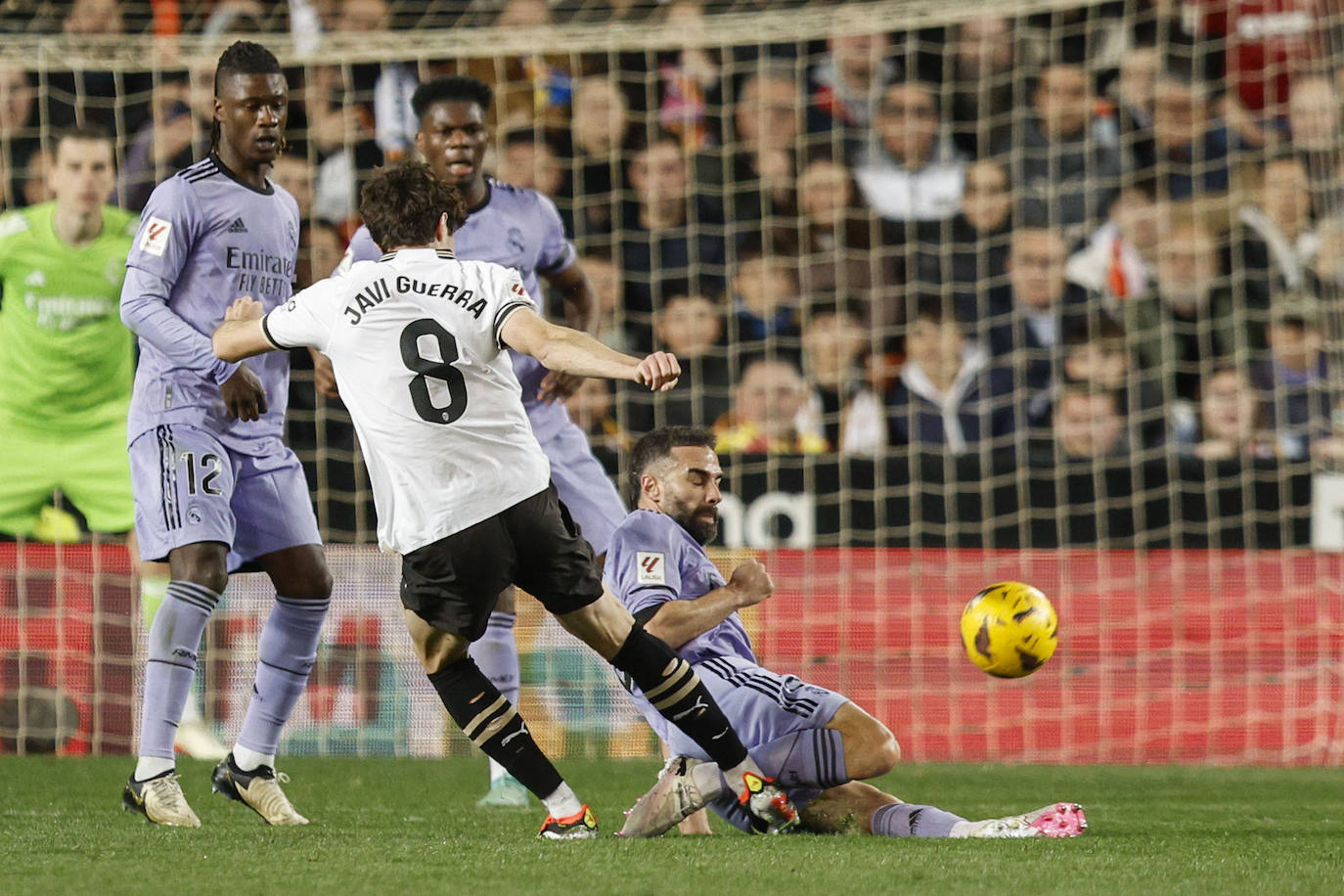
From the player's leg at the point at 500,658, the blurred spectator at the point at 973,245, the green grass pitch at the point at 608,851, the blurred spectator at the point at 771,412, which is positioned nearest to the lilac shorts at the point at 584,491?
the player's leg at the point at 500,658

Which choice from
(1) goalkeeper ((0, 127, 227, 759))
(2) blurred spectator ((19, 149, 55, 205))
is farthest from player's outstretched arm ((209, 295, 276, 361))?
(2) blurred spectator ((19, 149, 55, 205))

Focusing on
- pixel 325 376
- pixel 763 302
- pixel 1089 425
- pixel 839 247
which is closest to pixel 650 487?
pixel 325 376

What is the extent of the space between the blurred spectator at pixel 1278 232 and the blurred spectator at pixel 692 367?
286 centimetres

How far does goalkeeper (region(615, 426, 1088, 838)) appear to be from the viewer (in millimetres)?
4352

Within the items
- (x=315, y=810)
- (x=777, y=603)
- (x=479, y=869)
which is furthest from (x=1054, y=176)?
(x=479, y=869)

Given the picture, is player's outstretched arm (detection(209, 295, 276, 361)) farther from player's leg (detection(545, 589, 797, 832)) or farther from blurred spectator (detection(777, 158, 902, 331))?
blurred spectator (detection(777, 158, 902, 331))

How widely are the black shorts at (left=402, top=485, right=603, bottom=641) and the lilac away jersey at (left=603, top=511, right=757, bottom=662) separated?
0.37 meters

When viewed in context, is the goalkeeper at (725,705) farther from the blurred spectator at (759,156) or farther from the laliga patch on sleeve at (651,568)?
the blurred spectator at (759,156)

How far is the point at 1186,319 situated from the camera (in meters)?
9.80

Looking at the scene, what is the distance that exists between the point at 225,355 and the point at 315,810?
1.64 meters

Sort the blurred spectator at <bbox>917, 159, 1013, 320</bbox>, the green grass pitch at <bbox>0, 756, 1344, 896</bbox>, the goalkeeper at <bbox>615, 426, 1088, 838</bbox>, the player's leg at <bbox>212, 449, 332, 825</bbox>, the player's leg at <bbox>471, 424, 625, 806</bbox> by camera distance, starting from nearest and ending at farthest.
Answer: the green grass pitch at <bbox>0, 756, 1344, 896</bbox>
the goalkeeper at <bbox>615, 426, 1088, 838</bbox>
the player's leg at <bbox>212, 449, 332, 825</bbox>
the player's leg at <bbox>471, 424, 625, 806</bbox>
the blurred spectator at <bbox>917, 159, 1013, 320</bbox>

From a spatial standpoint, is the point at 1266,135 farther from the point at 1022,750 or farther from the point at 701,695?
the point at 701,695

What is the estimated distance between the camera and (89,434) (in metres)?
7.92

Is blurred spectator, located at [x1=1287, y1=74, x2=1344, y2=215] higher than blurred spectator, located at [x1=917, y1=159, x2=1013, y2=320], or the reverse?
blurred spectator, located at [x1=1287, y1=74, x2=1344, y2=215]
